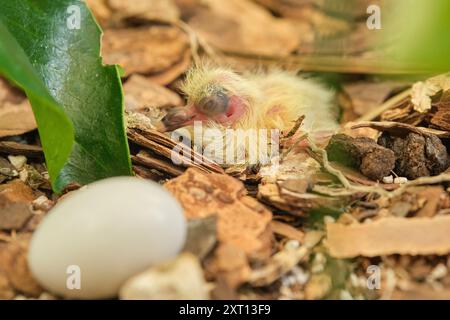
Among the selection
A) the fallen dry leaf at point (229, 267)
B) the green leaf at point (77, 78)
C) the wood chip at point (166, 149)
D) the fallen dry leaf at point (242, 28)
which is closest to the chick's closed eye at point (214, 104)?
the wood chip at point (166, 149)

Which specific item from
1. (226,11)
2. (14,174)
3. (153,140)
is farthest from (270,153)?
(226,11)

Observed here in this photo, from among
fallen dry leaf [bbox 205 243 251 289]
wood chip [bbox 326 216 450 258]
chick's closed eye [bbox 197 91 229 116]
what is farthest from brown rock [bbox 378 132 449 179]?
fallen dry leaf [bbox 205 243 251 289]

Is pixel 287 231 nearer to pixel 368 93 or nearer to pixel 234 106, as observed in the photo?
pixel 234 106

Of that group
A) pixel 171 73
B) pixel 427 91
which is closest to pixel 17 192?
pixel 171 73

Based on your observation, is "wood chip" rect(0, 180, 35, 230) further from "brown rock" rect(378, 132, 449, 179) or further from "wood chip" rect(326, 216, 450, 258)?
"brown rock" rect(378, 132, 449, 179)

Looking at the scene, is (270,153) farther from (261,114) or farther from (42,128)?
(42,128)

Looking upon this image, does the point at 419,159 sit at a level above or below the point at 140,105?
below

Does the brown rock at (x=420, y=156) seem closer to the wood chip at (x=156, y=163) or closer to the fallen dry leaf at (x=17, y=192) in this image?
the wood chip at (x=156, y=163)
